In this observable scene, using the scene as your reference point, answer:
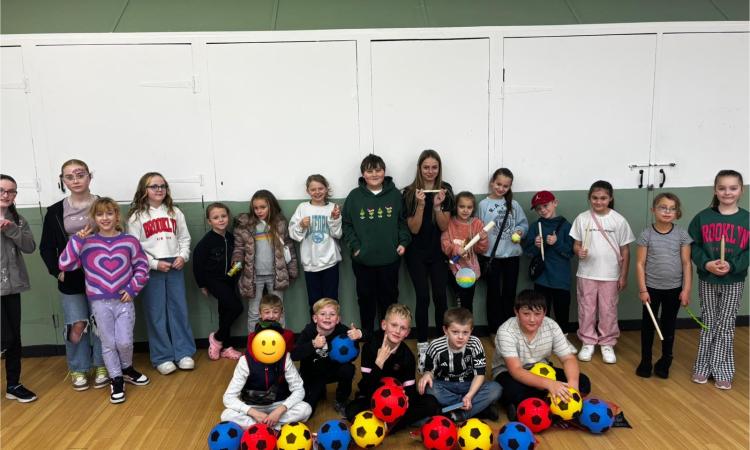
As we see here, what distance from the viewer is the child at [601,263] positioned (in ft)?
12.2

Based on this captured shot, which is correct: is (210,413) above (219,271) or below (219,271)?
below

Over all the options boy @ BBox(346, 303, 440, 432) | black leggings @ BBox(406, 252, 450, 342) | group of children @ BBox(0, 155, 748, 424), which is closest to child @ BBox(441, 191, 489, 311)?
group of children @ BBox(0, 155, 748, 424)

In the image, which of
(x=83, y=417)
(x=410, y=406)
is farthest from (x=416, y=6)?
(x=83, y=417)

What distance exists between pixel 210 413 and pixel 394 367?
1.23m

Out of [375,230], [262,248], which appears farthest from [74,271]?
[375,230]

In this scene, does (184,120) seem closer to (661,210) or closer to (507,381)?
(507,381)

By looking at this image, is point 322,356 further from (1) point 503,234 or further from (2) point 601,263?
(2) point 601,263

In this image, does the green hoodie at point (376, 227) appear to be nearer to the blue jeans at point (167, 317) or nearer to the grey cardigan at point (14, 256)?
the blue jeans at point (167, 317)

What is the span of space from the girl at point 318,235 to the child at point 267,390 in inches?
45.5

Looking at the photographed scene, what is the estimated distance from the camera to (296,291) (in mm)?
4211

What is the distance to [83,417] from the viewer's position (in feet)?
10.1

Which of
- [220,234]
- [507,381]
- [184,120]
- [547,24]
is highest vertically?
[547,24]

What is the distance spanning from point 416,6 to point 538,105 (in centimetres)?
Result: 133

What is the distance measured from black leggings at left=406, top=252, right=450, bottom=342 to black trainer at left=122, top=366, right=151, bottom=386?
207 centimetres
